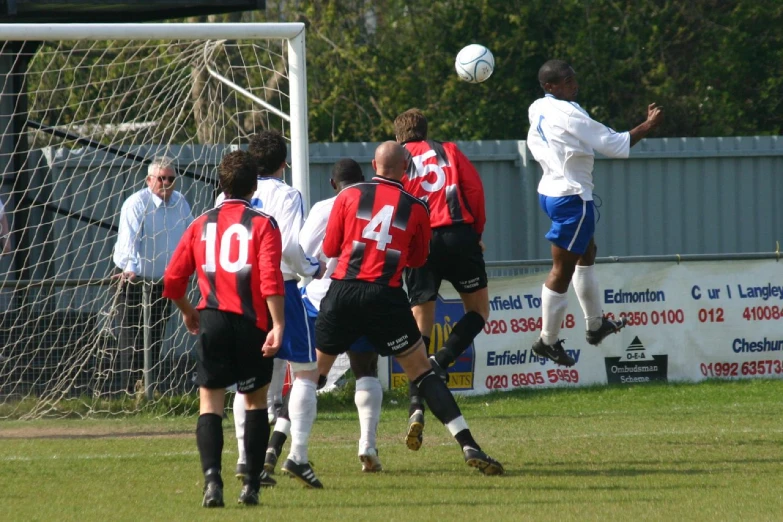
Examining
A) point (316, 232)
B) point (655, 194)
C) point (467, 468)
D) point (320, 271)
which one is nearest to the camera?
point (320, 271)

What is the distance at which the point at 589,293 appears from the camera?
9.38 meters

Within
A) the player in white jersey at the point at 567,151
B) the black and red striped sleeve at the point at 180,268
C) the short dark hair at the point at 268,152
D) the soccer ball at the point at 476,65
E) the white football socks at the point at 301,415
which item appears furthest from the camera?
the soccer ball at the point at 476,65

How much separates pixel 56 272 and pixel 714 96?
47.8 ft

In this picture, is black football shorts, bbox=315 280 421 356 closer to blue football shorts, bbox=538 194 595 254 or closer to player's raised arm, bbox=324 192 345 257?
player's raised arm, bbox=324 192 345 257

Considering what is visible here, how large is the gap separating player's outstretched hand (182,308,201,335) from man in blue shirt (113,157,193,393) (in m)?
4.27

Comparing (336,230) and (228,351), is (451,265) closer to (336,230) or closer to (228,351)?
(336,230)

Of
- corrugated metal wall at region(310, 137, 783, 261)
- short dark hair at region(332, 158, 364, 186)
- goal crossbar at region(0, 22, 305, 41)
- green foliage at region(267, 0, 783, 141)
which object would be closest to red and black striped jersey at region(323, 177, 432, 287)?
short dark hair at region(332, 158, 364, 186)

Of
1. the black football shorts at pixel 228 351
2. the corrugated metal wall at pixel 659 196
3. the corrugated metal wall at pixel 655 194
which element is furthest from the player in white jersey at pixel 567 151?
the corrugated metal wall at pixel 659 196

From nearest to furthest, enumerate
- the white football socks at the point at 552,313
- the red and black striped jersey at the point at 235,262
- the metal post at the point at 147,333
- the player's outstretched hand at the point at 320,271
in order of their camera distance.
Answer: the red and black striped jersey at the point at 235,262 < the player's outstretched hand at the point at 320,271 < the white football socks at the point at 552,313 < the metal post at the point at 147,333

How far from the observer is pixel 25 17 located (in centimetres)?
1245

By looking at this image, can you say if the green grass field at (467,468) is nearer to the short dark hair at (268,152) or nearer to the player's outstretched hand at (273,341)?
the player's outstretched hand at (273,341)

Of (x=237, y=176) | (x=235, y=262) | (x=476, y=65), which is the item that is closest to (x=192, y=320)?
(x=235, y=262)

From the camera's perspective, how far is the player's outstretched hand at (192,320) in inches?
263

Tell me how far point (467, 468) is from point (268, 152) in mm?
2440
